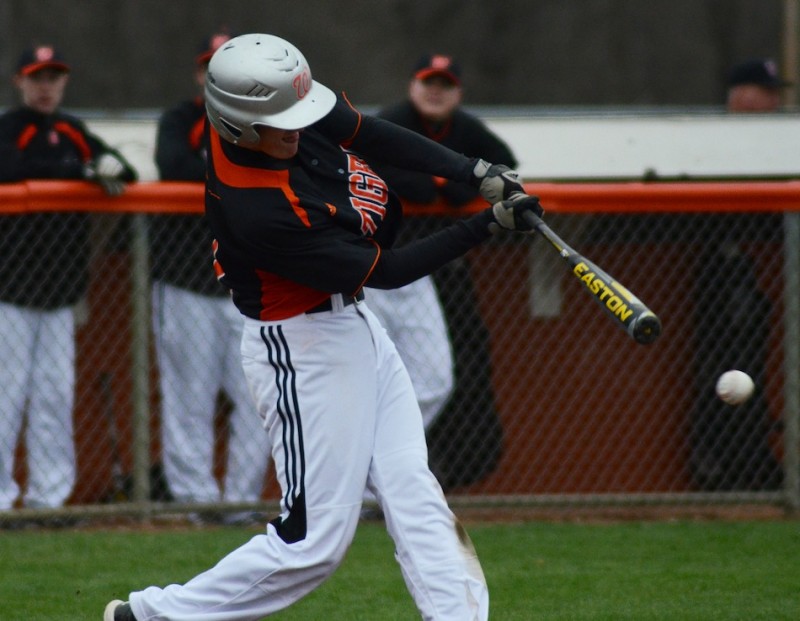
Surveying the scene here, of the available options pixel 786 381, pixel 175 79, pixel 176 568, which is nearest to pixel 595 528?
pixel 786 381

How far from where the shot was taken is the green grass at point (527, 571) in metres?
4.53

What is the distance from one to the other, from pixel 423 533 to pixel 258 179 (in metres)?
1.05

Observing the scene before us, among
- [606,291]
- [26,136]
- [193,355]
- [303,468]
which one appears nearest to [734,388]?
[606,291]

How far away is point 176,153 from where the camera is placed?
19.4ft

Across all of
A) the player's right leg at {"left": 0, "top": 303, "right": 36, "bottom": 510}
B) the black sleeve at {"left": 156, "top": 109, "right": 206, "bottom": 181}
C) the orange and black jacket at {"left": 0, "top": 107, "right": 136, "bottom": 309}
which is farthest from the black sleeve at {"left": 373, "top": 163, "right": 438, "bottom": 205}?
the player's right leg at {"left": 0, "top": 303, "right": 36, "bottom": 510}

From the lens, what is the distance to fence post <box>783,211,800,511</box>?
5969 mm

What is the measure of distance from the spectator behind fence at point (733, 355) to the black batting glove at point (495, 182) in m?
2.69

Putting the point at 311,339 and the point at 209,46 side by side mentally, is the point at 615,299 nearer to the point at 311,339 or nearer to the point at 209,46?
the point at 311,339

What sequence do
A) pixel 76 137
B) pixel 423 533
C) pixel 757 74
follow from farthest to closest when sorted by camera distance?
1. pixel 757 74
2. pixel 76 137
3. pixel 423 533

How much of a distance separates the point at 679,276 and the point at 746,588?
2.06 m

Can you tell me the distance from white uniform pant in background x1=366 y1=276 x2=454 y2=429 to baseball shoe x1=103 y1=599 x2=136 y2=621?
232cm

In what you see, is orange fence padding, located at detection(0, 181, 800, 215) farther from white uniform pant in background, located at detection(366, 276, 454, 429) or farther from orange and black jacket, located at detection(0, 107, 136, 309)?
white uniform pant in background, located at detection(366, 276, 454, 429)

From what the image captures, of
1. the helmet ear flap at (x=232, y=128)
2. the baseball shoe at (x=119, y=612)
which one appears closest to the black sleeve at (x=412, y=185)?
the helmet ear flap at (x=232, y=128)

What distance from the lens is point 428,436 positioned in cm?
630
